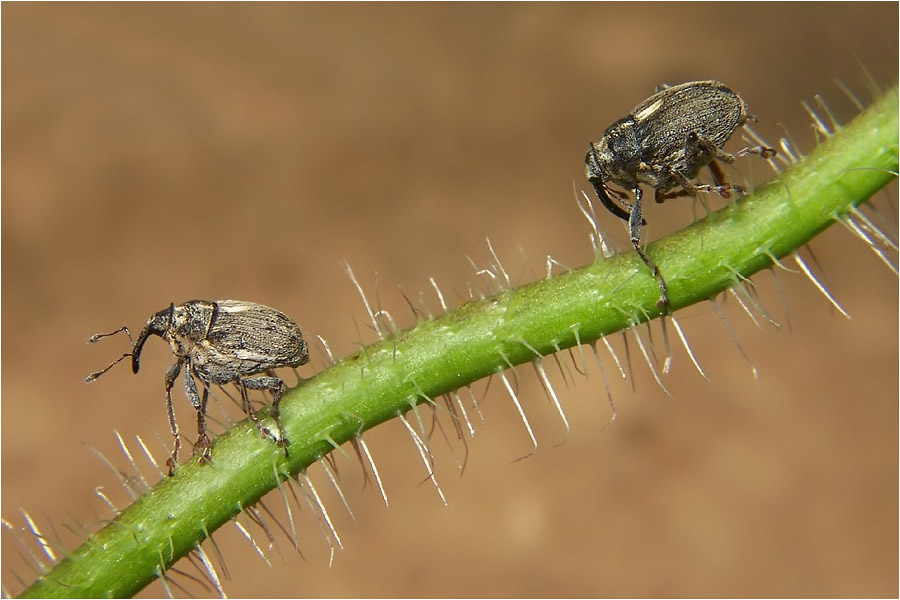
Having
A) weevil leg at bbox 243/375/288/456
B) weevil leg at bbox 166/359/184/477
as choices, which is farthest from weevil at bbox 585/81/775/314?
weevil leg at bbox 166/359/184/477

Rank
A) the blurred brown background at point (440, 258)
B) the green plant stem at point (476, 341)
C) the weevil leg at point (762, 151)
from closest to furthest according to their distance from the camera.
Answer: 1. the green plant stem at point (476, 341)
2. the weevil leg at point (762, 151)
3. the blurred brown background at point (440, 258)

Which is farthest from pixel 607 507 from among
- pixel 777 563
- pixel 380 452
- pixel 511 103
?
pixel 511 103

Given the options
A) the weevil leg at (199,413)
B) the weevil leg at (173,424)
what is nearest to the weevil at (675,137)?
the weevil leg at (199,413)

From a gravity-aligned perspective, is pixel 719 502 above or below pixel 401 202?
A: below

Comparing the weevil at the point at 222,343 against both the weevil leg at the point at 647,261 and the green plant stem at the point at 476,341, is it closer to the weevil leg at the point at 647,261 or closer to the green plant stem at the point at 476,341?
the green plant stem at the point at 476,341

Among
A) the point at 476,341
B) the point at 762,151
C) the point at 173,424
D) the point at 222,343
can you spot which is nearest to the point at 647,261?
Result: the point at 476,341

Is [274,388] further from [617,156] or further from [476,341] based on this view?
[617,156]

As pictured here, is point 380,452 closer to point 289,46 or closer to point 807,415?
point 807,415
